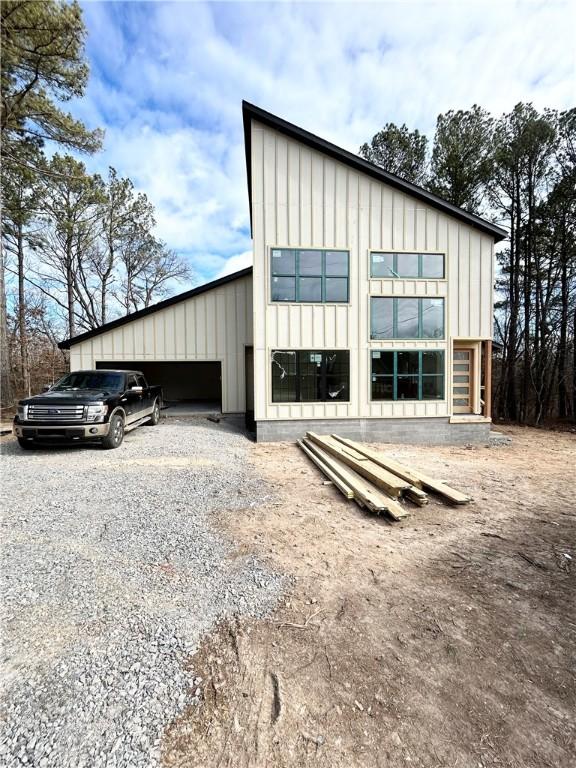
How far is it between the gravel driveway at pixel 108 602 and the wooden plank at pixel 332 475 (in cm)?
124

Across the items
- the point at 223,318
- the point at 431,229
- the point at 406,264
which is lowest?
the point at 223,318

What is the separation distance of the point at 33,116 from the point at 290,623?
55.4 ft

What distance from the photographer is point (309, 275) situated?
1019 centimetres

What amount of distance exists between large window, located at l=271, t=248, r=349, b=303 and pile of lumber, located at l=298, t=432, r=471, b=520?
4.95 meters

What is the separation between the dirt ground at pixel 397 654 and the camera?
1.75 meters

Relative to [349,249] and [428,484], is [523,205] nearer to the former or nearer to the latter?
[349,249]

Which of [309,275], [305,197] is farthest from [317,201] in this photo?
[309,275]

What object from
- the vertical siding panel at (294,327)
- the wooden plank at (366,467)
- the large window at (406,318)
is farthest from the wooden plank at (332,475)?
the large window at (406,318)

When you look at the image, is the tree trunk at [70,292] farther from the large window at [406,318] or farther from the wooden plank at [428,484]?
the wooden plank at [428,484]

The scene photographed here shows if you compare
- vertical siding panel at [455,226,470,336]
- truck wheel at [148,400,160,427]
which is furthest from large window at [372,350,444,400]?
truck wheel at [148,400,160,427]

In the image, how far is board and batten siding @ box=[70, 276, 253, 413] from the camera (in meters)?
12.0

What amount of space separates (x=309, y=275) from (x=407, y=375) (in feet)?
14.5

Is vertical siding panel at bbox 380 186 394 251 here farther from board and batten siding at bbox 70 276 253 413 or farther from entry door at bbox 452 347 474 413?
board and batten siding at bbox 70 276 253 413

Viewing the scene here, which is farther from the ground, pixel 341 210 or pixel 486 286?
pixel 341 210
